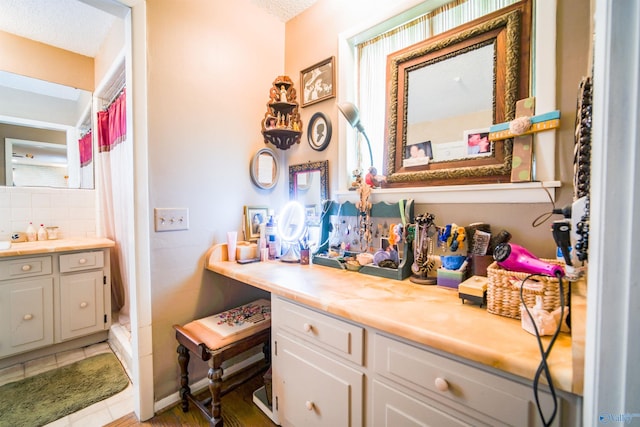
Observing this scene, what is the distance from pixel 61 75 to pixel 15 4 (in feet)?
2.02

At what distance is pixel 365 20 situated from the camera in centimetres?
151

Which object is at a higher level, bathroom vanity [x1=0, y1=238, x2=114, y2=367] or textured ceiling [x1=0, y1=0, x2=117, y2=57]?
textured ceiling [x1=0, y1=0, x2=117, y2=57]

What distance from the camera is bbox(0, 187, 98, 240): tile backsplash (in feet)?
6.87

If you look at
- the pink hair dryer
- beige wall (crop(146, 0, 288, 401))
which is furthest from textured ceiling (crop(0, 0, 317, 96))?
the pink hair dryer

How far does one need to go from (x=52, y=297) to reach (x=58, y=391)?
707 mm

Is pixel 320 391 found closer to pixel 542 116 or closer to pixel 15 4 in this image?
pixel 542 116

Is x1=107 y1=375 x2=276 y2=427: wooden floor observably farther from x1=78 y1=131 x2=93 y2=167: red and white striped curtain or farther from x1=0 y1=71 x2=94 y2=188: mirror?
x1=78 y1=131 x2=93 y2=167: red and white striped curtain

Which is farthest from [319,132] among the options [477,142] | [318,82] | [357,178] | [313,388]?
[313,388]

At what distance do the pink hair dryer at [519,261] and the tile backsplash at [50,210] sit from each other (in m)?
3.19

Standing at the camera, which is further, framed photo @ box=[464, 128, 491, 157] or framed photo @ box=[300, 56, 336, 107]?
framed photo @ box=[300, 56, 336, 107]

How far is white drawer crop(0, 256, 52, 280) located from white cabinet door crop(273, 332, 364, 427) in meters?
1.98

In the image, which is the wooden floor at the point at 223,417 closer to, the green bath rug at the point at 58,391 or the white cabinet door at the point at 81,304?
the green bath rug at the point at 58,391

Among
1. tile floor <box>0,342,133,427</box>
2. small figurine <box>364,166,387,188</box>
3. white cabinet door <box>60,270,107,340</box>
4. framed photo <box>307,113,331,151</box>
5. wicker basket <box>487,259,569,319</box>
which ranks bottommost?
tile floor <box>0,342,133,427</box>

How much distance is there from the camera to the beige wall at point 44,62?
6.93ft
